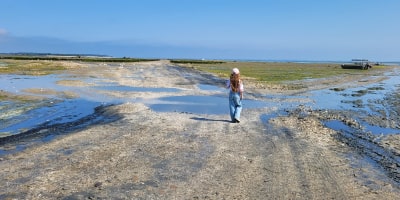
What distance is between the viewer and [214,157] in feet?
38.2

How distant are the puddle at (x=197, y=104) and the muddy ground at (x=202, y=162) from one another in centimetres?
362

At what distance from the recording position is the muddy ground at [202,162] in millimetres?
8797

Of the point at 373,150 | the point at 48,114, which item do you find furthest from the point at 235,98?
the point at 48,114

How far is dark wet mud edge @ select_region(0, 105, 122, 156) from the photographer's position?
1381 centimetres

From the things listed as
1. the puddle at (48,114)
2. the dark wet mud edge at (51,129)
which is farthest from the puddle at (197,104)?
the puddle at (48,114)

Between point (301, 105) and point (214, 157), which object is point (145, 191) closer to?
point (214, 157)

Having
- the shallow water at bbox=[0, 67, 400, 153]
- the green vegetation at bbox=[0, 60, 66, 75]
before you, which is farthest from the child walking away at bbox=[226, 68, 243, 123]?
the green vegetation at bbox=[0, 60, 66, 75]

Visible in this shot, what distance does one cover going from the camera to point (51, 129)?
53.0ft

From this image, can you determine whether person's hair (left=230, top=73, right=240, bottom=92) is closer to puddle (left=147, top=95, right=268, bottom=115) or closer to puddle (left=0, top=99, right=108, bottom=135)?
puddle (left=147, top=95, right=268, bottom=115)

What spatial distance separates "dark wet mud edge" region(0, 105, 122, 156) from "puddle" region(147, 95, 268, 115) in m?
3.24

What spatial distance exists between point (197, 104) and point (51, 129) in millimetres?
9583

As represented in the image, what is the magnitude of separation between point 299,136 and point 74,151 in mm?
7559

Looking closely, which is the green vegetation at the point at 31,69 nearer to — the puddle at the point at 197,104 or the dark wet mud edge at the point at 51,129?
the puddle at the point at 197,104

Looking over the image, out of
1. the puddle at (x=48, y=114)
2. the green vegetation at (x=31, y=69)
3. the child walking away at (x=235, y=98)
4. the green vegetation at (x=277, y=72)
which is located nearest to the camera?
the puddle at (x=48, y=114)
